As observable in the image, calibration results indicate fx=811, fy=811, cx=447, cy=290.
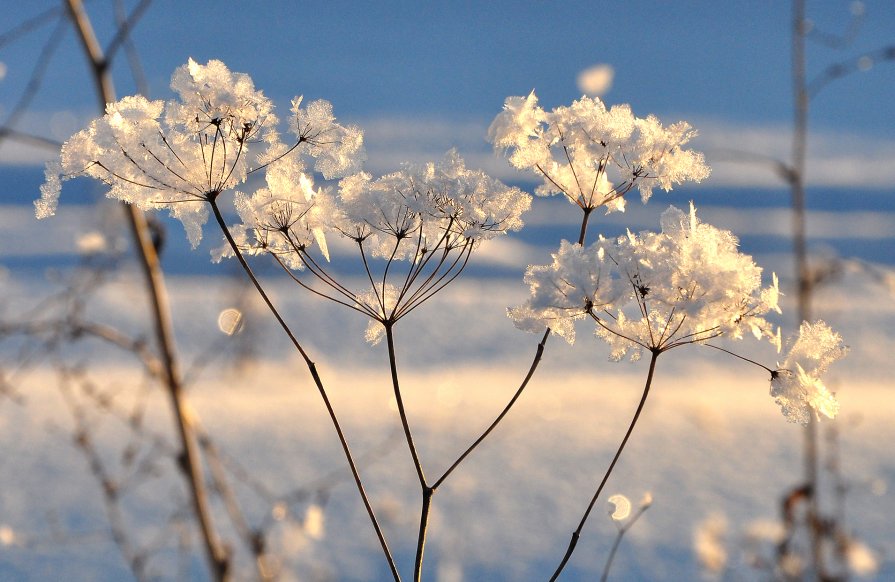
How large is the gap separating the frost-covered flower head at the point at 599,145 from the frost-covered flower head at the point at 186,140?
0.58 feet

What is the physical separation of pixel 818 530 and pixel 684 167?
1.60m

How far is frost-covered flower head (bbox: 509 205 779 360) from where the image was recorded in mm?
665

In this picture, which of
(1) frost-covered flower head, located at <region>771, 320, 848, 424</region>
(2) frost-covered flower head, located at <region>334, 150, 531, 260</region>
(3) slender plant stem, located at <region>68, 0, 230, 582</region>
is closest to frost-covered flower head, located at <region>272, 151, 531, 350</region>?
(2) frost-covered flower head, located at <region>334, 150, 531, 260</region>

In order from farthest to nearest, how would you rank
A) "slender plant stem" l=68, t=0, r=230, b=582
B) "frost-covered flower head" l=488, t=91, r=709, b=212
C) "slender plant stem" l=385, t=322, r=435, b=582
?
"slender plant stem" l=68, t=0, r=230, b=582 → "frost-covered flower head" l=488, t=91, r=709, b=212 → "slender plant stem" l=385, t=322, r=435, b=582

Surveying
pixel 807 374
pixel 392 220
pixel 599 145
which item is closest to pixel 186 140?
pixel 392 220

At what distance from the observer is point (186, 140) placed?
2.37ft

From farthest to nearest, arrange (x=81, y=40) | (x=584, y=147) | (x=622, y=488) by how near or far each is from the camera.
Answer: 1. (x=622, y=488)
2. (x=81, y=40)
3. (x=584, y=147)

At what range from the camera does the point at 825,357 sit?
716mm

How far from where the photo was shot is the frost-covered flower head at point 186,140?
2.32ft

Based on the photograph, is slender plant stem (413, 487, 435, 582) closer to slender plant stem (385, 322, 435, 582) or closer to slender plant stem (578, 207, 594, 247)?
slender plant stem (385, 322, 435, 582)

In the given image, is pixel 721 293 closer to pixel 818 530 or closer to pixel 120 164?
pixel 120 164

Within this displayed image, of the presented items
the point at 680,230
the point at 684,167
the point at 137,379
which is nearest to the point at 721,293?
the point at 680,230

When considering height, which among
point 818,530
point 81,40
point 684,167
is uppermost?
point 81,40

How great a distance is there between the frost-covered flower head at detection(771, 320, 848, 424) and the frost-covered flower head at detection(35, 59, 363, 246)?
1.49 feet
